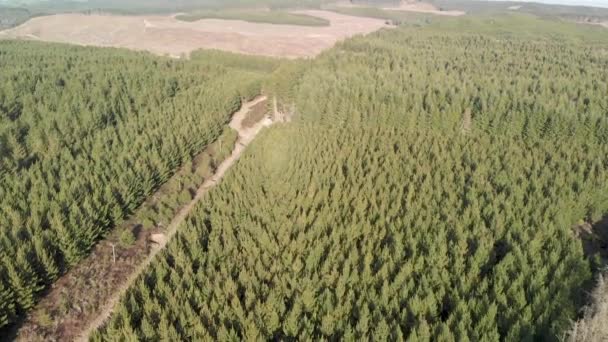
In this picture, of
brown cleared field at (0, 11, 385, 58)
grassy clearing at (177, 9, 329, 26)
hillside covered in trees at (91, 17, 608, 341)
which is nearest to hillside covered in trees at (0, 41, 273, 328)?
hillside covered in trees at (91, 17, 608, 341)

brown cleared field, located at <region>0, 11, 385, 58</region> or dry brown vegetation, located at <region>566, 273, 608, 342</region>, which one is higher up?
brown cleared field, located at <region>0, 11, 385, 58</region>

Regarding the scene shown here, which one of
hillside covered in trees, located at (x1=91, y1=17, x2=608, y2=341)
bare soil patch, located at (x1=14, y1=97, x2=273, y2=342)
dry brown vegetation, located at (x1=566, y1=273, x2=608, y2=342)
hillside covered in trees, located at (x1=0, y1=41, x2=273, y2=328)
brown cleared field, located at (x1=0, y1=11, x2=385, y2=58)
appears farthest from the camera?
brown cleared field, located at (x1=0, y1=11, x2=385, y2=58)

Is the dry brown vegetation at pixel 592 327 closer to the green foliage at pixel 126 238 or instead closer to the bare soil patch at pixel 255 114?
the green foliage at pixel 126 238

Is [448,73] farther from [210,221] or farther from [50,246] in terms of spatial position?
[50,246]

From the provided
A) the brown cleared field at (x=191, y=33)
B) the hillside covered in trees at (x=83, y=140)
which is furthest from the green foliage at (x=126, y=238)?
the brown cleared field at (x=191, y=33)

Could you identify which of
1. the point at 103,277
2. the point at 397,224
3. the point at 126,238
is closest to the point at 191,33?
the point at 126,238

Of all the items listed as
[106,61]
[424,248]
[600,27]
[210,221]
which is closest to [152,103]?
[106,61]

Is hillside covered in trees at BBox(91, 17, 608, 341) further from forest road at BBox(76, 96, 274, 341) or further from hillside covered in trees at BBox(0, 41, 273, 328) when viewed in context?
hillside covered in trees at BBox(0, 41, 273, 328)
